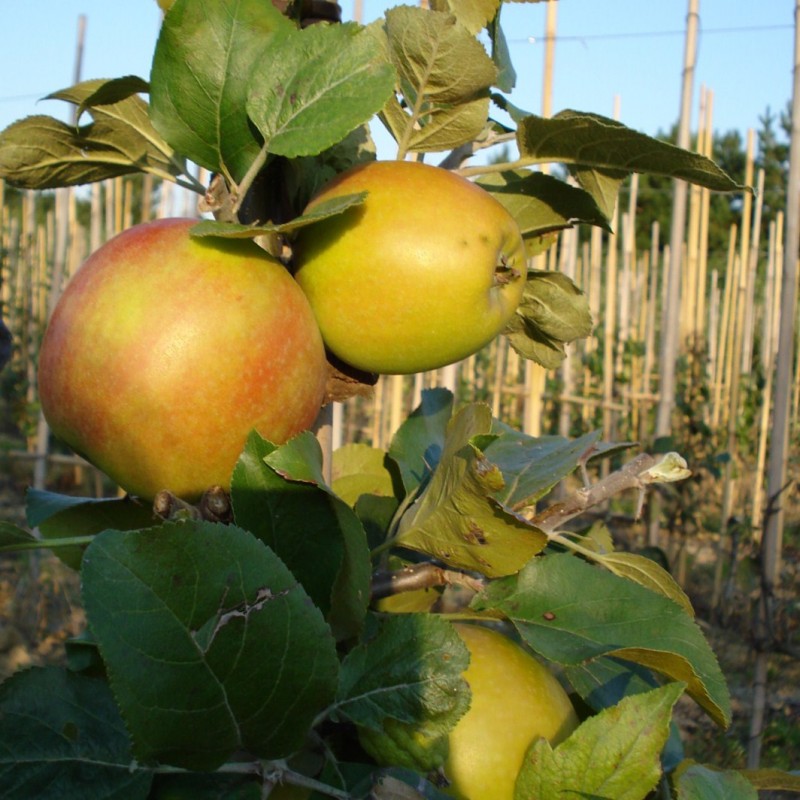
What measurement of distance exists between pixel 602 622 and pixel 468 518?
0.29 ft

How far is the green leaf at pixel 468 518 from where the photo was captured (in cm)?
37

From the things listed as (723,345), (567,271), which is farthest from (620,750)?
(723,345)

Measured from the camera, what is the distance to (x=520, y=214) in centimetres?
54

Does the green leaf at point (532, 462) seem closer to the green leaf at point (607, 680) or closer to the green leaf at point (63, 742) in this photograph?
the green leaf at point (607, 680)

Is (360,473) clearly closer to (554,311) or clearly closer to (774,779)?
(554,311)

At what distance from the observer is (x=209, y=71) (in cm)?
39

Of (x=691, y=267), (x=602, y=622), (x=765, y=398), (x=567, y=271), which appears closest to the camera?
(x=602, y=622)

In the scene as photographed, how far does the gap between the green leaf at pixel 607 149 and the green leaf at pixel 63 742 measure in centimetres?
35

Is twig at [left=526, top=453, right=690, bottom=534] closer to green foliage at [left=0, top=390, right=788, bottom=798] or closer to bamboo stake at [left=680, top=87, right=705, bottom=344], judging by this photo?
green foliage at [left=0, top=390, right=788, bottom=798]

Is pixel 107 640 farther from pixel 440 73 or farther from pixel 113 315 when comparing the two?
pixel 440 73

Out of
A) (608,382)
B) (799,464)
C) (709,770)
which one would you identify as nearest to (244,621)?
(709,770)

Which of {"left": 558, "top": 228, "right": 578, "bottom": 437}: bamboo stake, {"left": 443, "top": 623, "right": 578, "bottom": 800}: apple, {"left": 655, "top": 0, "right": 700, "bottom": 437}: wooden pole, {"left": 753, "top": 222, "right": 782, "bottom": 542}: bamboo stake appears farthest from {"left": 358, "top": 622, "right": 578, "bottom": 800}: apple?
{"left": 753, "top": 222, "right": 782, "bottom": 542}: bamboo stake

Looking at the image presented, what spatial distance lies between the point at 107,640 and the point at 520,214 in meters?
0.35

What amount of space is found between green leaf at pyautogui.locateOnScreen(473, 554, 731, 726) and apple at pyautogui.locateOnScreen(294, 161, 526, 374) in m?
0.12
